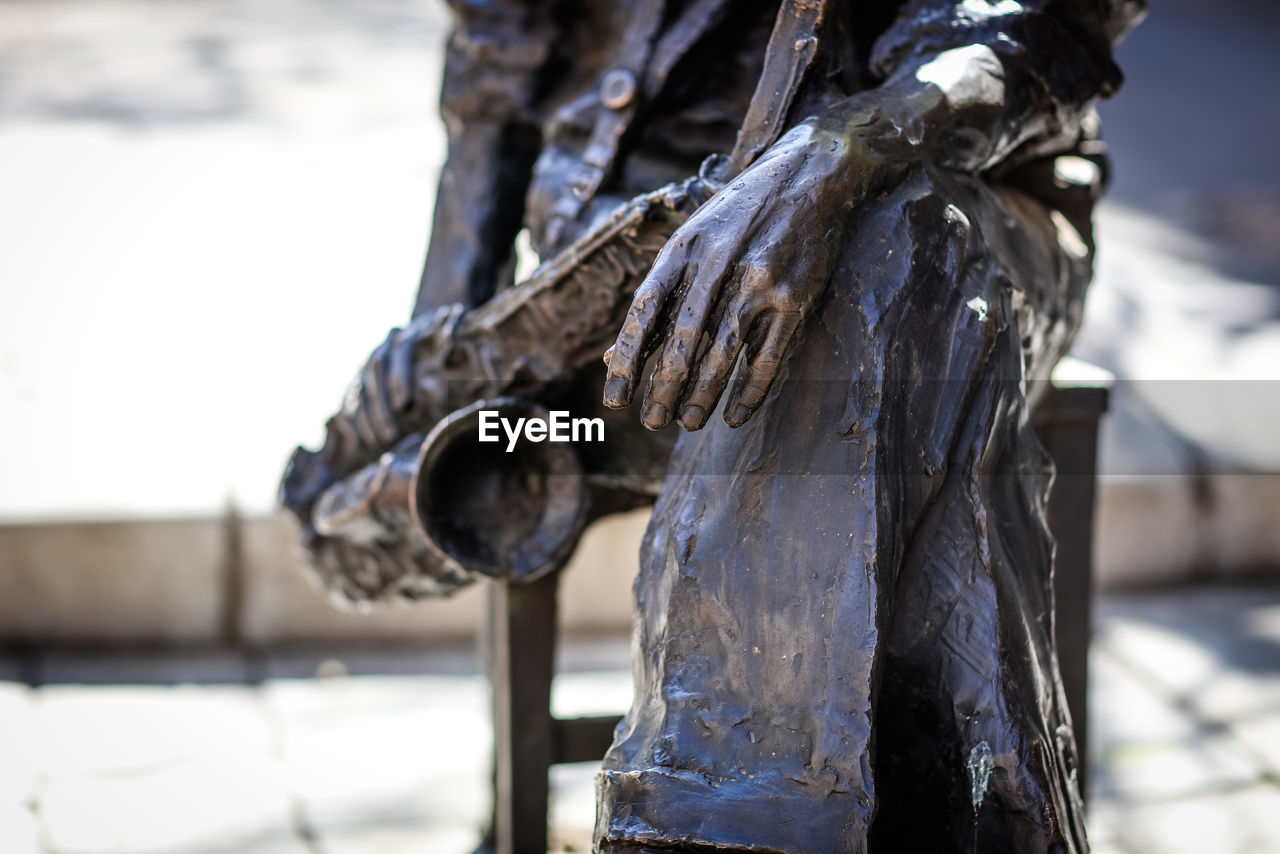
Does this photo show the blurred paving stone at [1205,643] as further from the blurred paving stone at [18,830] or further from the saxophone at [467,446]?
the blurred paving stone at [18,830]

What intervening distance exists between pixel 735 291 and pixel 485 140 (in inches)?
31.4

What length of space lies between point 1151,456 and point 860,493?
1775mm

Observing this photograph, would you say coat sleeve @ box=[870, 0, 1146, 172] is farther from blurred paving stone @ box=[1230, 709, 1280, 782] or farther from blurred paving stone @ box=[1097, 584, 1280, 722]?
blurred paving stone @ box=[1097, 584, 1280, 722]

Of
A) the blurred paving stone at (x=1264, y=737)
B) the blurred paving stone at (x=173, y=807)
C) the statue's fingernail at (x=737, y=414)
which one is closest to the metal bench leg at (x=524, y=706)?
the blurred paving stone at (x=173, y=807)

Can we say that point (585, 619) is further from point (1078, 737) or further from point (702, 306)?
point (702, 306)

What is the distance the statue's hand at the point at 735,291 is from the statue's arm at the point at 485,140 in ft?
2.29

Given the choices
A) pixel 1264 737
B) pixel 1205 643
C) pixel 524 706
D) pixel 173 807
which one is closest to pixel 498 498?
pixel 524 706

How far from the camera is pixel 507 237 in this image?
184 cm

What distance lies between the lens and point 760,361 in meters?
1.10

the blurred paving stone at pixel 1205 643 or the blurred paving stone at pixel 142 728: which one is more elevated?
the blurred paving stone at pixel 1205 643

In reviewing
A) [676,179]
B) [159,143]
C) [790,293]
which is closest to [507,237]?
[676,179]

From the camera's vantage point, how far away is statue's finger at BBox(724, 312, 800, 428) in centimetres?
110

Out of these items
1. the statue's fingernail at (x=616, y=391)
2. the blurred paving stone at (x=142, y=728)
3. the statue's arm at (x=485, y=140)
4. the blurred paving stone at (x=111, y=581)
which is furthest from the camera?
the blurred paving stone at (x=111, y=581)

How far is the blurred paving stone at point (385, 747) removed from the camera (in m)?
2.07
